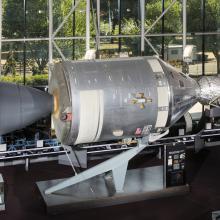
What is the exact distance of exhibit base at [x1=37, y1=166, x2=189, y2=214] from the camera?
10125mm

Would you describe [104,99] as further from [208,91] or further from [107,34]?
[107,34]

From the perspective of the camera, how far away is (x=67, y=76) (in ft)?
27.2

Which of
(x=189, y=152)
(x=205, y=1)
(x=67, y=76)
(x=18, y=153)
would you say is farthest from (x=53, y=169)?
(x=205, y=1)

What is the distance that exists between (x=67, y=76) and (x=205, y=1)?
1280 cm

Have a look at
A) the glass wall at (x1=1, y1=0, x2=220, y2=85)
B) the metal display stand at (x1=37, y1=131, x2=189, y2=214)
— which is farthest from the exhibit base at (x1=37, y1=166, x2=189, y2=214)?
the glass wall at (x1=1, y1=0, x2=220, y2=85)

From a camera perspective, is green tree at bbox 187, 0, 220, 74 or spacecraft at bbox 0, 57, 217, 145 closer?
spacecraft at bbox 0, 57, 217, 145

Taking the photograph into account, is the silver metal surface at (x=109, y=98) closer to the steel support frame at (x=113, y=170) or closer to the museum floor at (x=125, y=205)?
the steel support frame at (x=113, y=170)

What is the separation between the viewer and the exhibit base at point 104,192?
399 inches

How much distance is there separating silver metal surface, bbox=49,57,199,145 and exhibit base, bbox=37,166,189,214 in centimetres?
189

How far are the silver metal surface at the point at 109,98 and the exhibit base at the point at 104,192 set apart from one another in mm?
1887

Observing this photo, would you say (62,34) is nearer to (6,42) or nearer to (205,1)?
(6,42)

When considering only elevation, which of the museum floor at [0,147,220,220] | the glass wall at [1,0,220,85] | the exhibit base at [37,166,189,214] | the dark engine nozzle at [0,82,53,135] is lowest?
the museum floor at [0,147,220,220]

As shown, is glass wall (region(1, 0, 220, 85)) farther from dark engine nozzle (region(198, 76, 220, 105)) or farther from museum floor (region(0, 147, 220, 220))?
dark engine nozzle (region(198, 76, 220, 105))

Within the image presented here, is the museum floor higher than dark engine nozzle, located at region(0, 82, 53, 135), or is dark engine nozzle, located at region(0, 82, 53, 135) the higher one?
dark engine nozzle, located at region(0, 82, 53, 135)
